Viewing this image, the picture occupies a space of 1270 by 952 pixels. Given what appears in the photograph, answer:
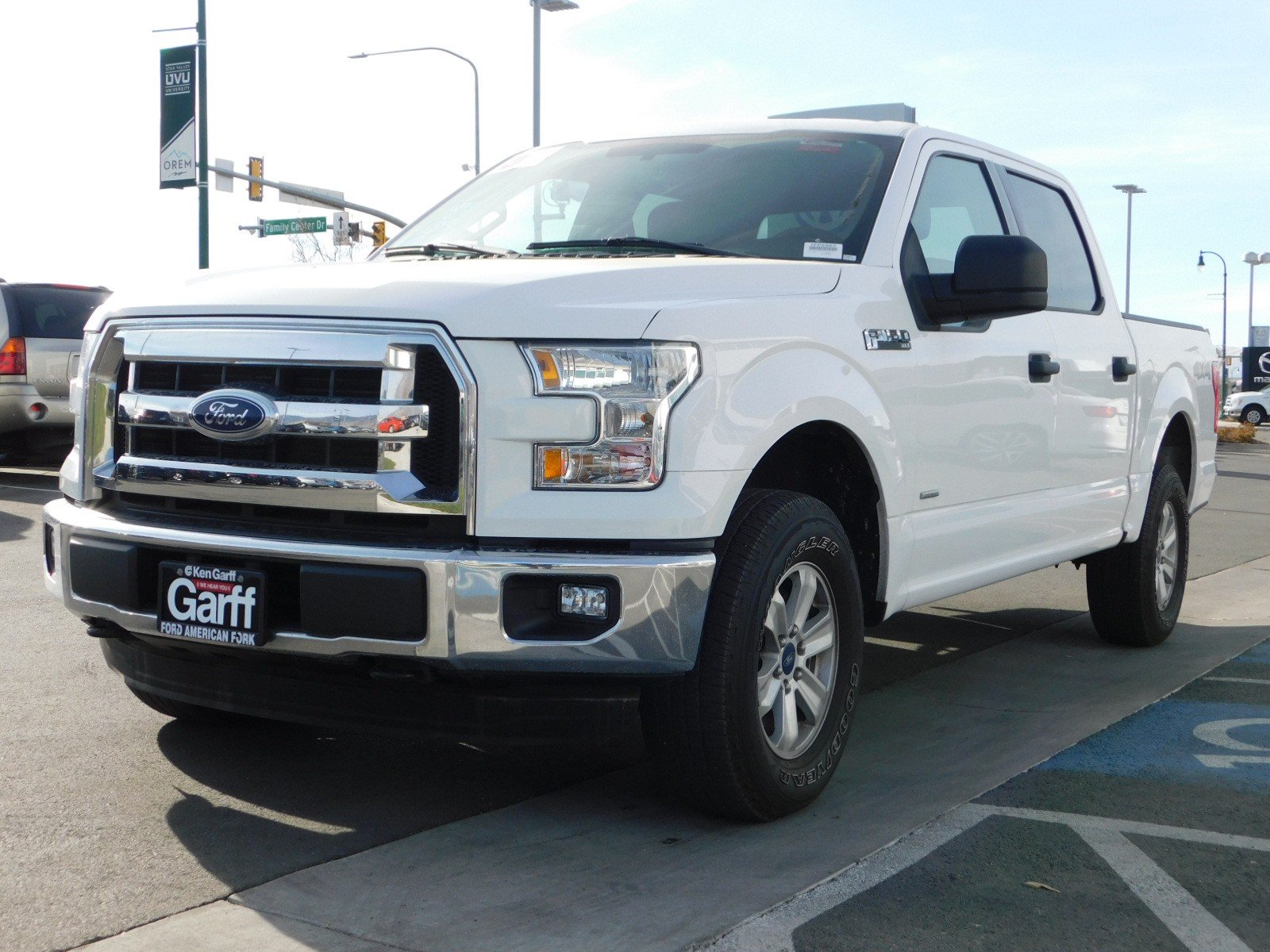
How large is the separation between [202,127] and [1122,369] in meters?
19.0

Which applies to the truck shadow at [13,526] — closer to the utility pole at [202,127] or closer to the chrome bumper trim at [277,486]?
the chrome bumper trim at [277,486]

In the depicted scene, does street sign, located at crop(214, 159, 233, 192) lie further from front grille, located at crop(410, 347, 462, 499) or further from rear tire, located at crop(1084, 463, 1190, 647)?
front grille, located at crop(410, 347, 462, 499)

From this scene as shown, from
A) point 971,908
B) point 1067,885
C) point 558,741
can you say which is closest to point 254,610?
point 558,741

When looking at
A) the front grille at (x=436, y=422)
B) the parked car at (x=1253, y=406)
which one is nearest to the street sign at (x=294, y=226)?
the front grille at (x=436, y=422)

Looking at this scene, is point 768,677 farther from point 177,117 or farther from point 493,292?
point 177,117

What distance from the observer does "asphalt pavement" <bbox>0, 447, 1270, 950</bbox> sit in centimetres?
299

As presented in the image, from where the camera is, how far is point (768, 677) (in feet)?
11.8

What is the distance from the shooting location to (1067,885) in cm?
323

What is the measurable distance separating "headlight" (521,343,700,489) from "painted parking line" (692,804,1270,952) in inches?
38.2

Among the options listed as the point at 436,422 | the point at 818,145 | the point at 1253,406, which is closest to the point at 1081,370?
the point at 818,145

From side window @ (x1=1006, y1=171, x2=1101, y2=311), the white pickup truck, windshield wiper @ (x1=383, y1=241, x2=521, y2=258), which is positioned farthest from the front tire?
side window @ (x1=1006, y1=171, x2=1101, y2=311)

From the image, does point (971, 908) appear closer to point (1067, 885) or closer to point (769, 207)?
point (1067, 885)

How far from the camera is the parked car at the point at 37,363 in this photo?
12.3 m

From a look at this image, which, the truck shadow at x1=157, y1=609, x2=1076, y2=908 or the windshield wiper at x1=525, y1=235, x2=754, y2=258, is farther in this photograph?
the windshield wiper at x1=525, y1=235, x2=754, y2=258
